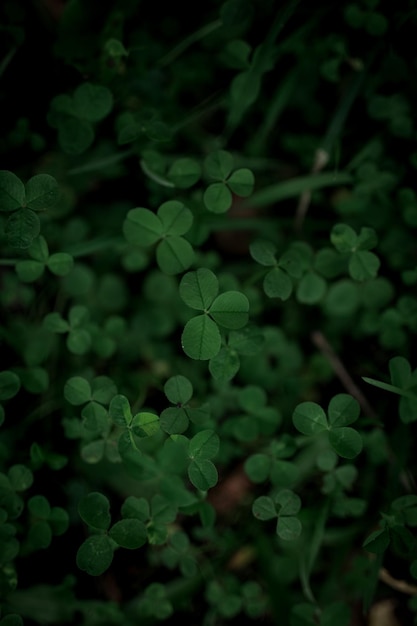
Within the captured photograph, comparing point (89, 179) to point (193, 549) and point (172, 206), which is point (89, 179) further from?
point (193, 549)

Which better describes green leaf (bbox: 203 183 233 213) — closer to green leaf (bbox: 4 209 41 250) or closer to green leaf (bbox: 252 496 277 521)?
green leaf (bbox: 4 209 41 250)

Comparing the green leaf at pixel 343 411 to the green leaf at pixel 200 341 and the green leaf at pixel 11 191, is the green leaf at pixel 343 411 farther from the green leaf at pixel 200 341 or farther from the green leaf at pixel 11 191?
the green leaf at pixel 11 191

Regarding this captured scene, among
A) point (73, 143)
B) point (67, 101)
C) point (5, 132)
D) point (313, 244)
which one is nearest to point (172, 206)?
point (73, 143)

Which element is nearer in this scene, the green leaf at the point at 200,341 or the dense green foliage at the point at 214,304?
the green leaf at the point at 200,341

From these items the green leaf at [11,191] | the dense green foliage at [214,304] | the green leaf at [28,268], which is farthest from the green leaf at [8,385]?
the green leaf at [11,191]

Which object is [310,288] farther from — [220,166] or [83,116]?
[83,116]

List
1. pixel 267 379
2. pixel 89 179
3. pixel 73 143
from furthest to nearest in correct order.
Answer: pixel 89 179
pixel 267 379
pixel 73 143

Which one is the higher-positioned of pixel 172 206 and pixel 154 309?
pixel 172 206
